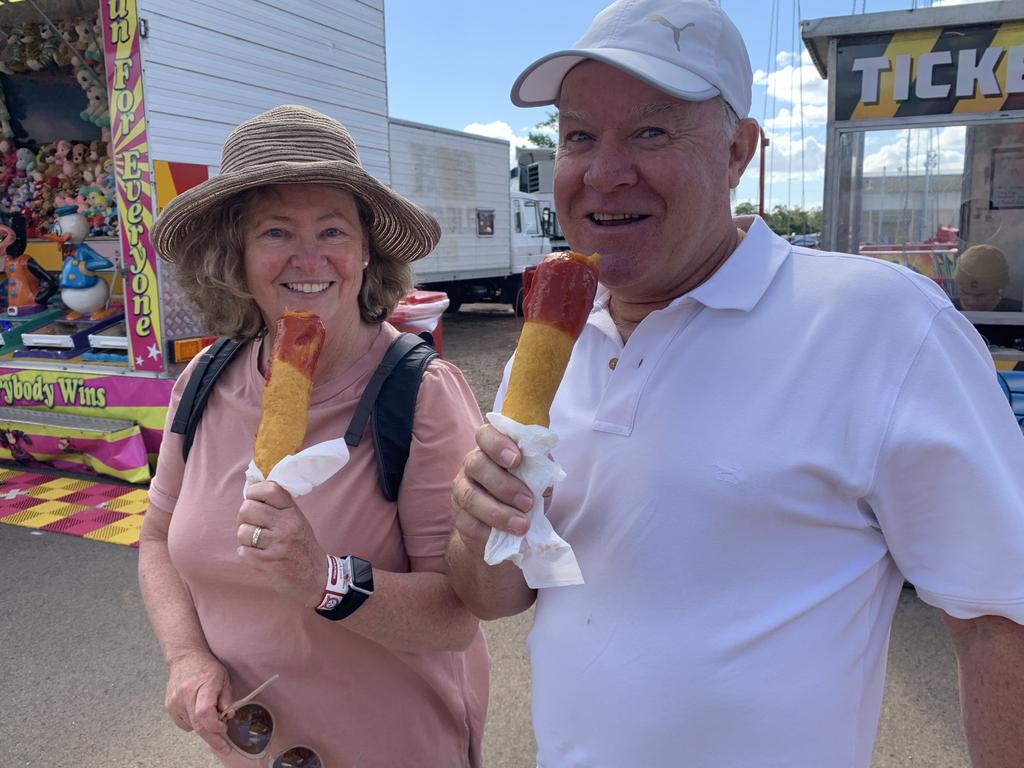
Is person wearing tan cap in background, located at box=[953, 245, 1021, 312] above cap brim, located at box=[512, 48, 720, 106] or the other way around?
the other way around

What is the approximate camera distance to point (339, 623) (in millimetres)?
1537

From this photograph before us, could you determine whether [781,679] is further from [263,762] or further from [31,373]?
[31,373]

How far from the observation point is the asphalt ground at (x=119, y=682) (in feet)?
9.51

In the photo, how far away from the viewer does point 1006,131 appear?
4.45 m

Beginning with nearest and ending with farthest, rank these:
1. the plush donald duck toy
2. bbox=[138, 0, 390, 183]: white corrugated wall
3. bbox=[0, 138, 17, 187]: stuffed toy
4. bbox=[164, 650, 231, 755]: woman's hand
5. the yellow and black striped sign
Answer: bbox=[164, 650, 231, 755]: woman's hand, the yellow and black striped sign, bbox=[138, 0, 390, 183]: white corrugated wall, the plush donald duck toy, bbox=[0, 138, 17, 187]: stuffed toy

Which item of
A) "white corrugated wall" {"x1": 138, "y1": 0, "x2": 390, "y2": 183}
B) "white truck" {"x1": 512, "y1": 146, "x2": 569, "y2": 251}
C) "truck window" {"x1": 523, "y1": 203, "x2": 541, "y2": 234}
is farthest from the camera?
"white truck" {"x1": 512, "y1": 146, "x2": 569, "y2": 251}

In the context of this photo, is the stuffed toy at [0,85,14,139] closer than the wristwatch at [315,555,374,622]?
No

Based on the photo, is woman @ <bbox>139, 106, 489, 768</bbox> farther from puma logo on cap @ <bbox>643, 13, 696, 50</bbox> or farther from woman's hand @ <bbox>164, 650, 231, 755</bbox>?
puma logo on cap @ <bbox>643, 13, 696, 50</bbox>

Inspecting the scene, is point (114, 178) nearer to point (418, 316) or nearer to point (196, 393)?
point (418, 316)

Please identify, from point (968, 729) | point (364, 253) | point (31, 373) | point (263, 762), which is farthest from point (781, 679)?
point (31, 373)

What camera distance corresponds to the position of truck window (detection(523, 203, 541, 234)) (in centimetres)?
1756

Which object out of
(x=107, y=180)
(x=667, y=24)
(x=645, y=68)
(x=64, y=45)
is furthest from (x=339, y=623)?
(x=64, y=45)

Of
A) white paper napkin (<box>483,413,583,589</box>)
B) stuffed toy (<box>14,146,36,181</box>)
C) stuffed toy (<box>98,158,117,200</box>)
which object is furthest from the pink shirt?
stuffed toy (<box>14,146,36,181</box>)

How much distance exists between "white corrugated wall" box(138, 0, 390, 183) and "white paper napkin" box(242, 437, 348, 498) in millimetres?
4872
